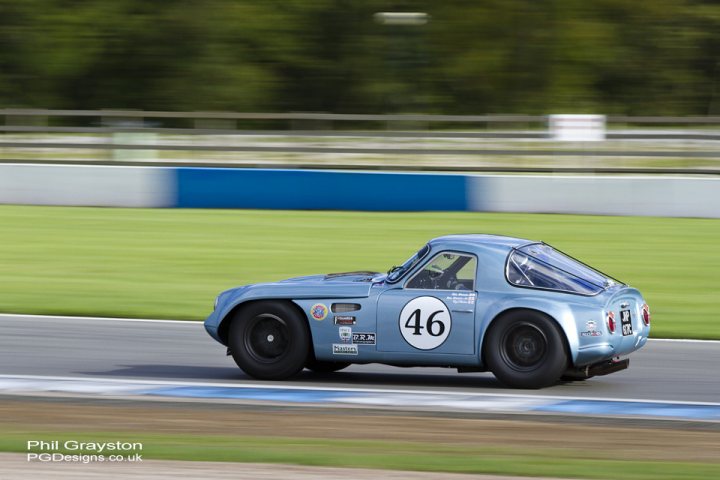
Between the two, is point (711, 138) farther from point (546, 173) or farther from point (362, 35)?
point (362, 35)

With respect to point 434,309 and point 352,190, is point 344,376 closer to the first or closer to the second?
point 434,309

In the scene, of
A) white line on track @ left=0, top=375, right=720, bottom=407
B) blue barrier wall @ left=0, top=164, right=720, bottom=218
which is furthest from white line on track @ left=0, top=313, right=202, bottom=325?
blue barrier wall @ left=0, top=164, right=720, bottom=218

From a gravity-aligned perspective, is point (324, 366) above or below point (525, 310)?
below

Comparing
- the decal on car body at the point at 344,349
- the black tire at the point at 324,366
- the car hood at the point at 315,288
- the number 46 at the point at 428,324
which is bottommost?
the black tire at the point at 324,366

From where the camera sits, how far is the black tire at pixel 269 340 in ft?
28.3

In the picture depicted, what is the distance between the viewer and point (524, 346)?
8.23 m

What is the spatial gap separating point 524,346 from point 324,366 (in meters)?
1.72

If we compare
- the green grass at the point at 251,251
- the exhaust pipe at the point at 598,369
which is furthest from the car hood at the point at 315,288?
the green grass at the point at 251,251

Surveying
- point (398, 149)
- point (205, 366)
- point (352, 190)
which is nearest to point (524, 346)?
point (205, 366)

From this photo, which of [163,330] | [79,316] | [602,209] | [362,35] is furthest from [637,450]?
[362,35]

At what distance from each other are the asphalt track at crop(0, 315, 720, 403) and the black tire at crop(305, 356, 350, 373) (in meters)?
0.06

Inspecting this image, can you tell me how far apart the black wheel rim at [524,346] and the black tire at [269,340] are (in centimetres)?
146

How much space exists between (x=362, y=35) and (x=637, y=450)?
35.2 metres

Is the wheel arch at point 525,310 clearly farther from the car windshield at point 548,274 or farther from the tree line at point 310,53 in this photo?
the tree line at point 310,53
